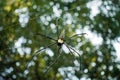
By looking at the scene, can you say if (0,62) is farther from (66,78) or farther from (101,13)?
(101,13)

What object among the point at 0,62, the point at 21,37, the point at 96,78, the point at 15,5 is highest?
the point at 15,5

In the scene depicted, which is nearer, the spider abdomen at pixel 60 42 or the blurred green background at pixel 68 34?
the spider abdomen at pixel 60 42

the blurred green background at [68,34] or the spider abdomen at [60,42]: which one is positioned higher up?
the blurred green background at [68,34]

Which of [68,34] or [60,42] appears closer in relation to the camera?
[60,42]

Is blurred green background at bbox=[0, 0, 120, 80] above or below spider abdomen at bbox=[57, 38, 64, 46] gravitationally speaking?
above

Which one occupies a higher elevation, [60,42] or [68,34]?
[68,34]

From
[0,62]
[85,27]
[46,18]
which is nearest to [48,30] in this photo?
[46,18]

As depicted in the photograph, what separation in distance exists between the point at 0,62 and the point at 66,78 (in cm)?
383

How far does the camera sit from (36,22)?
1933cm

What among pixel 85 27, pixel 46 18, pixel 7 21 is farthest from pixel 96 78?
pixel 7 21

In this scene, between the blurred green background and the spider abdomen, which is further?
the blurred green background

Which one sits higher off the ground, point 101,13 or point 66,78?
point 101,13

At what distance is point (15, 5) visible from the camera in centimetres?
1873

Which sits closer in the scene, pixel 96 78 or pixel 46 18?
pixel 46 18
